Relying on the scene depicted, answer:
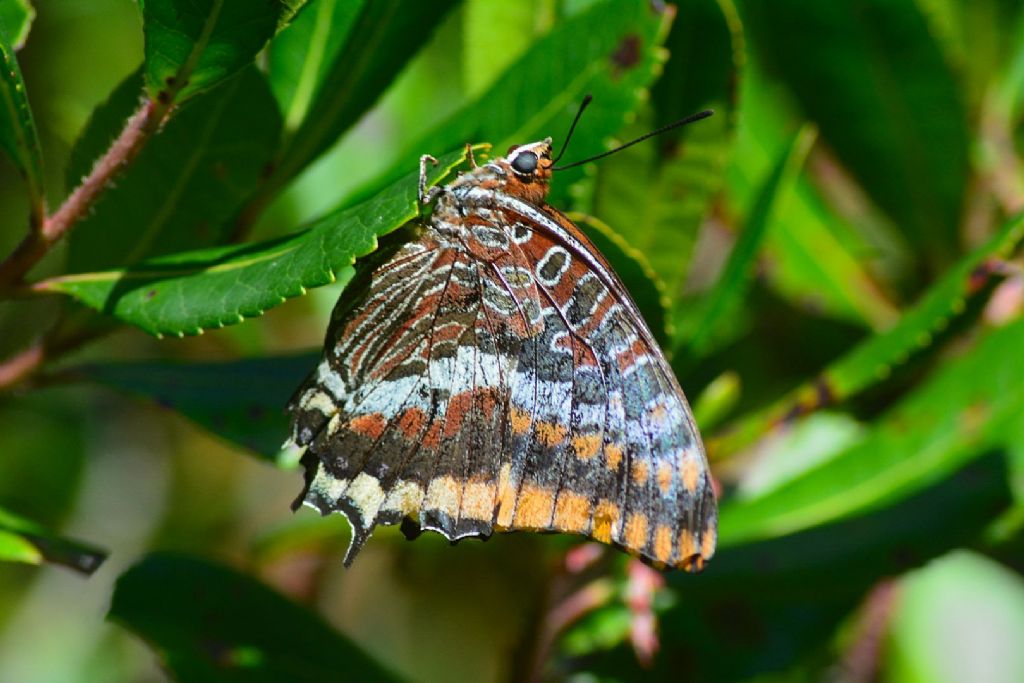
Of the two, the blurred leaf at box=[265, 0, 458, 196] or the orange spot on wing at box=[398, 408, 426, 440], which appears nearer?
the blurred leaf at box=[265, 0, 458, 196]

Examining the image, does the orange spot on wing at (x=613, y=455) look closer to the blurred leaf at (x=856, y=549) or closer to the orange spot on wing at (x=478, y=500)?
the orange spot on wing at (x=478, y=500)

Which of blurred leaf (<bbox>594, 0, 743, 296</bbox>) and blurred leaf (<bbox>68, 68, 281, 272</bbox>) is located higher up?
blurred leaf (<bbox>594, 0, 743, 296</bbox>)

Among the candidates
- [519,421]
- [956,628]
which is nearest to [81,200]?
[519,421]

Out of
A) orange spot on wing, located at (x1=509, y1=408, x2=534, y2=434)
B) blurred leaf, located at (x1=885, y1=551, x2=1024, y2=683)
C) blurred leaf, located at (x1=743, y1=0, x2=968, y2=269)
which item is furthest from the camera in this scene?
blurred leaf, located at (x1=885, y1=551, x2=1024, y2=683)

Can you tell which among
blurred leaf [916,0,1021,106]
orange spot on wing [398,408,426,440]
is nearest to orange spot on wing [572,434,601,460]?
orange spot on wing [398,408,426,440]

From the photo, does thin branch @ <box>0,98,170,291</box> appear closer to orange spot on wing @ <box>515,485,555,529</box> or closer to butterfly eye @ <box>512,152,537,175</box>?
butterfly eye @ <box>512,152,537,175</box>

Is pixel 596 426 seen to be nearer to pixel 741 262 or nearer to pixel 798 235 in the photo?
pixel 741 262

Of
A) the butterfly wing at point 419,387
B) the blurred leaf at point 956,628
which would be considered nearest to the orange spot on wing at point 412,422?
the butterfly wing at point 419,387
